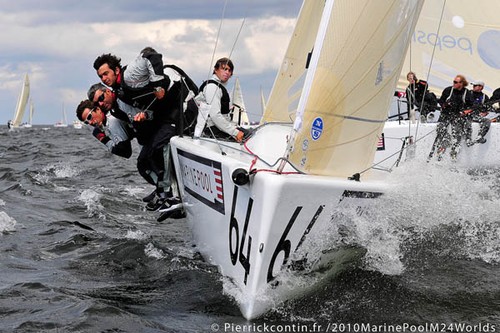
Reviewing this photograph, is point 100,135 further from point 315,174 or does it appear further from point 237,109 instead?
point 237,109

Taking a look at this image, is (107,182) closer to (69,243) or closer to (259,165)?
(69,243)

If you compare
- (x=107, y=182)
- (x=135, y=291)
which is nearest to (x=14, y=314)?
(x=135, y=291)

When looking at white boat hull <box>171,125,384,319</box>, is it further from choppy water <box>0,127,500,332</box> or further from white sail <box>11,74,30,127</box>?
white sail <box>11,74,30,127</box>

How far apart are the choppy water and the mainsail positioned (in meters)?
0.46

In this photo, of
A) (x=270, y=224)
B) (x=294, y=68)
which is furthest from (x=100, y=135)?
(x=270, y=224)

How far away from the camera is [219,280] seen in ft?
14.8

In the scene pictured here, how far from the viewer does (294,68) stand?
7.11 metres

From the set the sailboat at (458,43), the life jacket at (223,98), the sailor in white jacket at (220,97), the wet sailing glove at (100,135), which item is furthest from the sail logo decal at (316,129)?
the sailboat at (458,43)

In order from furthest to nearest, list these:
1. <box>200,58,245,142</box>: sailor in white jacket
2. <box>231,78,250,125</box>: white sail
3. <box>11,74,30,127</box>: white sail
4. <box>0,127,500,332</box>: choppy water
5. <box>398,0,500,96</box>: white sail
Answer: <box>11,74,30,127</box>: white sail, <box>398,0,500,96</box>: white sail, <box>231,78,250,125</box>: white sail, <box>200,58,245,142</box>: sailor in white jacket, <box>0,127,500,332</box>: choppy water

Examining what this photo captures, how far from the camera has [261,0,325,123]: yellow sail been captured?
7004 millimetres

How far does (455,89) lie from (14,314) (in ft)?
22.4

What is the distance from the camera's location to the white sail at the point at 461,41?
31.8ft

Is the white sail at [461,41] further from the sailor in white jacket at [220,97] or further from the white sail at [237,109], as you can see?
the sailor in white jacket at [220,97]

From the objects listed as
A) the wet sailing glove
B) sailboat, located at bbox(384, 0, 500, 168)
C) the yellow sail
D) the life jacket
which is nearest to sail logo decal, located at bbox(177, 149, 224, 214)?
the life jacket
